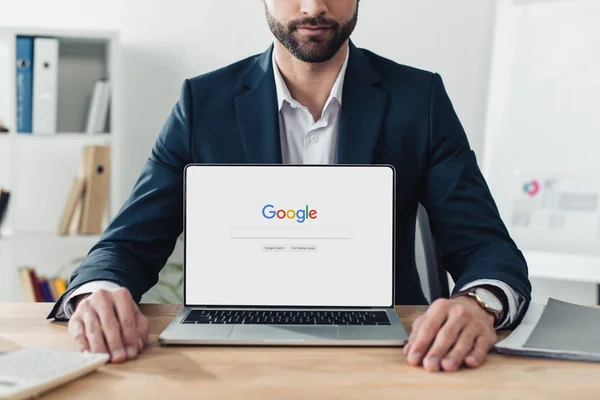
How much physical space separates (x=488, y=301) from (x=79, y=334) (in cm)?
62

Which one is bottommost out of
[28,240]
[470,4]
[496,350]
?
[28,240]

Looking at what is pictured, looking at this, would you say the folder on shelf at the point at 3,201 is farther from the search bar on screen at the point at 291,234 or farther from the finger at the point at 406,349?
the finger at the point at 406,349

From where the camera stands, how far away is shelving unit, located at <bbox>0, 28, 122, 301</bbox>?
288 cm

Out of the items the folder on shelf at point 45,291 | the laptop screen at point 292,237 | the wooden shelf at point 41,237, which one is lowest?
the folder on shelf at point 45,291

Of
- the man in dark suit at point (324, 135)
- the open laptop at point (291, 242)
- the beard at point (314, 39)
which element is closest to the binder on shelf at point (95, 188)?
the man in dark suit at point (324, 135)

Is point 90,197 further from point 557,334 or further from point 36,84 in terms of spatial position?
point 557,334

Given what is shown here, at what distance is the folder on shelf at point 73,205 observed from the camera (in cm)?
291

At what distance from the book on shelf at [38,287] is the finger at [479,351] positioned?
7.37ft

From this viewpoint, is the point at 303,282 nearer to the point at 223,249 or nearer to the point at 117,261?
→ the point at 223,249

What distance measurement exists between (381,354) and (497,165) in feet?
6.94

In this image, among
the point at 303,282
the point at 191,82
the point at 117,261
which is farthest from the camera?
the point at 191,82

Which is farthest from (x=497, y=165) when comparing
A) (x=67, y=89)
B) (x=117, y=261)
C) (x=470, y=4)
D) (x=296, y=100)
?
(x=117, y=261)

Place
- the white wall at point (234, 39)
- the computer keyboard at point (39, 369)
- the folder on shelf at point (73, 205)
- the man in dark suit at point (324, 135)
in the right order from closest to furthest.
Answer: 1. the computer keyboard at point (39, 369)
2. the man in dark suit at point (324, 135)
3. the folder on shelf at point (73, 205)
4. the white wall at point (234, 39)

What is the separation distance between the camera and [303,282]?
1.14m
